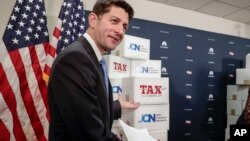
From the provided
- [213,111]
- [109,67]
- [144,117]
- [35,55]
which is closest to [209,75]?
[213,111]

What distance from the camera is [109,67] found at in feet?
8.36

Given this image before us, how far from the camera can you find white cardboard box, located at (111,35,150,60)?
2.62 metres

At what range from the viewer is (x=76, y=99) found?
85cm

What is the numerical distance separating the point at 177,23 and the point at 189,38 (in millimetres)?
346

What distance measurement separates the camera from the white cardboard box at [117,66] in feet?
8.36

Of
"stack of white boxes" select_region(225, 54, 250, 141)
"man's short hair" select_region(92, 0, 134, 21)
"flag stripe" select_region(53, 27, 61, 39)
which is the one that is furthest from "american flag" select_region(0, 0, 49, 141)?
"stack of white boxes" select_region(225, 54, 250, 141)

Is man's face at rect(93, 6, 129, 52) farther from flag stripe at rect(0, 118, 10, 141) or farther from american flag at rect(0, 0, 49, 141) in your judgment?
flag stripe at rect(0, 118, 10, 141)

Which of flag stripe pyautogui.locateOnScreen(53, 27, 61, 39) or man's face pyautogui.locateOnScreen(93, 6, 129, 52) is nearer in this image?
man's face pyautogui.locateOnScreen(93, 6, 129, 52)

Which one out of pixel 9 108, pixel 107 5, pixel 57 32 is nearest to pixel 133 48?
pixel 57 32

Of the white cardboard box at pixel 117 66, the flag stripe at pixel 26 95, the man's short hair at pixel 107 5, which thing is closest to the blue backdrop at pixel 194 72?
the white cardboard box at pixel 117 66

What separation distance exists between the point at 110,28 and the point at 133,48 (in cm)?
157

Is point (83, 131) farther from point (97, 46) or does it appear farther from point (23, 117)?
point (23, 117)

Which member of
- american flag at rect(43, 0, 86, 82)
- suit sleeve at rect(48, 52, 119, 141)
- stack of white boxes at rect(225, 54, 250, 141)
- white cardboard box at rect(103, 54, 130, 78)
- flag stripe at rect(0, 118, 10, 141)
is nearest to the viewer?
suit sleeve at rect(48, 52, 119, 141)

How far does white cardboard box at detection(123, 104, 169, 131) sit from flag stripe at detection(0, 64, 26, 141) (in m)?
1.14
